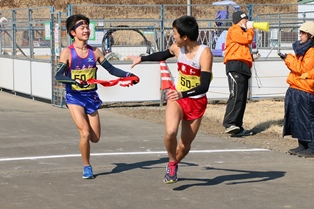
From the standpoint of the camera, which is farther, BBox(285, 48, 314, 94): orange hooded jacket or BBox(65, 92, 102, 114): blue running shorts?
BBox(285, 48, 314, 94): orange hooded jacket

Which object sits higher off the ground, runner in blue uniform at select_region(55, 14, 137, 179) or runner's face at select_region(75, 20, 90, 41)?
runner's face at select_region(75, 20, 90, 41)

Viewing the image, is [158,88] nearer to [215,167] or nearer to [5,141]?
[5,141]

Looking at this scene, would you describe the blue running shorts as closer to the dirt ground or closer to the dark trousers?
the dirt ground

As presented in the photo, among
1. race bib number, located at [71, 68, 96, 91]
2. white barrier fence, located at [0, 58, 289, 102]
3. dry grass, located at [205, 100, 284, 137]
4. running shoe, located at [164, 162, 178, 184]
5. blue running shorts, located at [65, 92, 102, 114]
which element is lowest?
dry grass, located at [205, 100, 284, 137]

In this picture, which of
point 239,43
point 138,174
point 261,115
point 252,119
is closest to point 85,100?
point 138,174

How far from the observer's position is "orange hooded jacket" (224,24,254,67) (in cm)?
1334

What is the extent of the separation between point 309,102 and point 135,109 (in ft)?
22.3

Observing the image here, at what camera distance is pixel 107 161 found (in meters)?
10.7

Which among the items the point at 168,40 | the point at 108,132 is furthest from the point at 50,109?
the point at 168,40

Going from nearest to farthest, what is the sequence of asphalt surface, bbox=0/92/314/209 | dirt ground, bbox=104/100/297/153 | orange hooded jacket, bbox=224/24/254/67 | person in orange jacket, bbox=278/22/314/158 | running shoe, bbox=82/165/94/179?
1. asphalt surface, bbox=0/92/314/209
2. running shoe, bbox=82/165/94/179
3. person in orange jacket, bbox=278/22/314/158
4. dirt ground, bbox=104/100/297/153
5. orange hooded jacket, bbox=224/24/254/67

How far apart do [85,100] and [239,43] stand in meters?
4.77

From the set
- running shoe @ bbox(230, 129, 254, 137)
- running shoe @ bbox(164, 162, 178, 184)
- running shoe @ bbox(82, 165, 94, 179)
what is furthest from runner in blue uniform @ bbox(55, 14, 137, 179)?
running shoe @ bbox(230, 129, 254, 137)

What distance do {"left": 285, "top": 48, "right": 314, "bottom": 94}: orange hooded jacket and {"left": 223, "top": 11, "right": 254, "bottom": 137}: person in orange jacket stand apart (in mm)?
2098

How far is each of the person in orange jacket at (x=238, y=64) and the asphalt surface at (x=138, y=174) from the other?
637 mm
